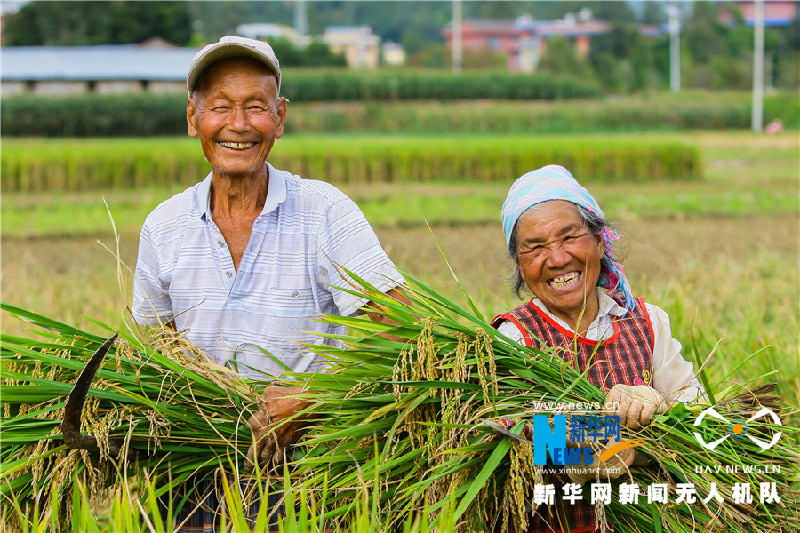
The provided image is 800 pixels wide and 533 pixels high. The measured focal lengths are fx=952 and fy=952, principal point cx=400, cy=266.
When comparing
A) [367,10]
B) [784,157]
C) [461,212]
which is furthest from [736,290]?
[367,10]

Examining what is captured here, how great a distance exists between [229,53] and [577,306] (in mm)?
1091

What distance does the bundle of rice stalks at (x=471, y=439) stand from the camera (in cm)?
204

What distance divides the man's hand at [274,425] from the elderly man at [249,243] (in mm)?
156

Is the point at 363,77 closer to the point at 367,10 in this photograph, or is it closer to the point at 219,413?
the point at 219,413

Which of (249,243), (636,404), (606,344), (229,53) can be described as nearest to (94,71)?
(229,53)

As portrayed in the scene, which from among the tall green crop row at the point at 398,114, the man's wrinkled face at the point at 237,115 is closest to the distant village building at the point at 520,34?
the tall green crop row at the point at 398,114

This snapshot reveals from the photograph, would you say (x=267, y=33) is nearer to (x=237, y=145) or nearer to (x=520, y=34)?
(x=520, y=34)

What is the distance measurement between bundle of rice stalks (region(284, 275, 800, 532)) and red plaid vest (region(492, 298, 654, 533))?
0.12 m

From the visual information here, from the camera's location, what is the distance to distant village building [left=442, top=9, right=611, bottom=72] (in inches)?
3374

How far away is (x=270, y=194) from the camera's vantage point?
249 cm

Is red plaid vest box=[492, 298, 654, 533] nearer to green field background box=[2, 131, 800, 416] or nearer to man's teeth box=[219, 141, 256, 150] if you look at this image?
green field background box=[2, 131, 800, 416]

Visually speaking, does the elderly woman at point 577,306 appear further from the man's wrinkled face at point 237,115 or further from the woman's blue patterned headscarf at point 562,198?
the man's wrinkled face at point 237,115

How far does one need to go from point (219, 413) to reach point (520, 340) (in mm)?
748

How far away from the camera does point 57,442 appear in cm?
225
